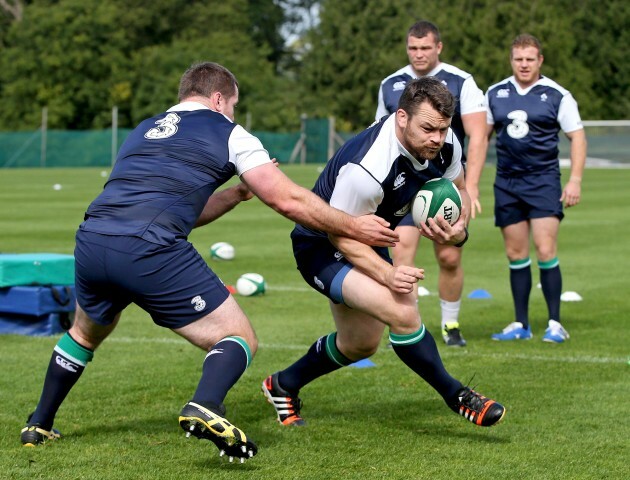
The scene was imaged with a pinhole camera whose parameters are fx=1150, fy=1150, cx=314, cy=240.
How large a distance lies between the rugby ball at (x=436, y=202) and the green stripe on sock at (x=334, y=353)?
0.88 metres

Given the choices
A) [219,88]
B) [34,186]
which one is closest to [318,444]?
[219,88]

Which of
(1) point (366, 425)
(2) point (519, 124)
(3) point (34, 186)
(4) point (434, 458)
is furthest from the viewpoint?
(3) point (34, 186)

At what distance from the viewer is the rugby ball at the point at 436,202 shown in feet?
19.5

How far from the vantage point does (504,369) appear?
25.8ft

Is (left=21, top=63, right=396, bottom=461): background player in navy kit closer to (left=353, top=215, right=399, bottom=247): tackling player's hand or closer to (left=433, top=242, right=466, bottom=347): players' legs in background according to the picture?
(left=353, top=215, right=399, bottom=247): tackling player's hand

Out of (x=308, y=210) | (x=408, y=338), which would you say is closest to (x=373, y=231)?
(x=308, y=210)

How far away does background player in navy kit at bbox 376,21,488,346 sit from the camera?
28.1 feet

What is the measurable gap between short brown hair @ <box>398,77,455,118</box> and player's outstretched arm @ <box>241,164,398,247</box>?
0.60 meters

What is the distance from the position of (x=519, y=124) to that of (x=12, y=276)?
4.20 m

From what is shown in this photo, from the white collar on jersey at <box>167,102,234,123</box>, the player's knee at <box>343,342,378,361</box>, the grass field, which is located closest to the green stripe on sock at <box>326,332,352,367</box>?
the player's knee at <box>343,342,378,361</box>

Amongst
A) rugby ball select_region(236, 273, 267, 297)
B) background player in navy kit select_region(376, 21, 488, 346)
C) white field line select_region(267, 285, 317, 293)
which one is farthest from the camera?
white field line select_region(267, 285, 317, 293)

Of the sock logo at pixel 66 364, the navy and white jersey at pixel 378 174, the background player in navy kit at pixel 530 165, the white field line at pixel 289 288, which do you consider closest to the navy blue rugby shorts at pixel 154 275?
the sock logo at pixel 66 364

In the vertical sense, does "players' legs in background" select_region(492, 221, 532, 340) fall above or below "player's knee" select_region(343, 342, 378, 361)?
below

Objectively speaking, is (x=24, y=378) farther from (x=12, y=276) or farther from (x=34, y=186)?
(x=34, y=186)
